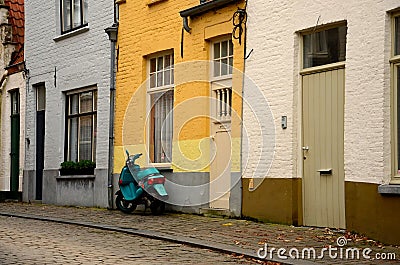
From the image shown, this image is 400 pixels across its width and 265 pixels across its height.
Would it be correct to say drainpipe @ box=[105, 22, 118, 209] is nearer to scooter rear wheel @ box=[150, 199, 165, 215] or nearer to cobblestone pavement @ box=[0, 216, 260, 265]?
scooter rear wheel @ box=[150, 199, 165, 215]

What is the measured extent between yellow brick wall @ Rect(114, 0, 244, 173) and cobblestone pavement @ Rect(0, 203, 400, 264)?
1268 mm

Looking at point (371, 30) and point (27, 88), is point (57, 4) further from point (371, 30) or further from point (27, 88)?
point (371, 30)

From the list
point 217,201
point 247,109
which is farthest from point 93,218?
point 247,109

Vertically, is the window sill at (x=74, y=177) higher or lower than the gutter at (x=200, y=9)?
lower

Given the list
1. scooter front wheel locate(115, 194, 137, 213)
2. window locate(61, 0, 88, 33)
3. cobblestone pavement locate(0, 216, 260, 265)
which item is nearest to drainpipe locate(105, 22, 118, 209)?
scooter front wheel locate(115, 194, 137, 213)

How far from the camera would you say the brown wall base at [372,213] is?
11586 mm

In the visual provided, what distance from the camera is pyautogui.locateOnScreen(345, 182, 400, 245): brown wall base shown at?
11.6m

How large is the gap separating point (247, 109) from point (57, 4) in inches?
335

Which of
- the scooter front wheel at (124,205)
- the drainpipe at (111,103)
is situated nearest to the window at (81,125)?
the drainpipe at (111,103)

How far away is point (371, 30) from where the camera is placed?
12.3 m

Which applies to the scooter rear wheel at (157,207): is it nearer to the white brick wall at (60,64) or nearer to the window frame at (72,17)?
the white brick wall at (60,64)

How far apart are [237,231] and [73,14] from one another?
9.93m

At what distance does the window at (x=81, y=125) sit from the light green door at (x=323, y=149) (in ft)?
25.5

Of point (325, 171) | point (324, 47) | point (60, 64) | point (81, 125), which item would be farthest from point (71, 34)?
point (325, 171)
